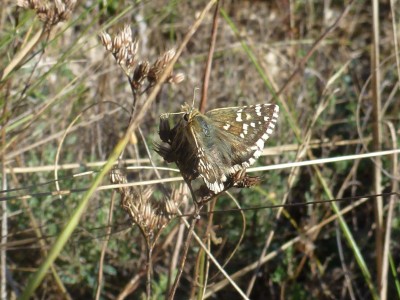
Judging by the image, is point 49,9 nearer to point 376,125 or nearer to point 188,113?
point 188,113

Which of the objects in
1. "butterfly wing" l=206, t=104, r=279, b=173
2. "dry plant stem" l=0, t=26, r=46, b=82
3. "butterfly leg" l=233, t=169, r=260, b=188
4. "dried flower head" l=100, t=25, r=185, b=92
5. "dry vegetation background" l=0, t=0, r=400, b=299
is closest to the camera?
"butterfly leg" l=233, t=169, r=260, b=188

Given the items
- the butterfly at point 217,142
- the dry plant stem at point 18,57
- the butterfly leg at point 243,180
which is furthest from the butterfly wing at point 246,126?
the dry plant stem at point 18,57

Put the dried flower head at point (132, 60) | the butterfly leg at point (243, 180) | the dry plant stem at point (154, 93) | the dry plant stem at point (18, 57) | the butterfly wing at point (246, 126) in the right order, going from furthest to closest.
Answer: the dry plant stem at point (18, 57) < the butterfly wing at point (246, 126) < the dried flower head at point (132, 60) < the butterfly leg at point (243, 180) < the dry plant stem at point (154, 93)

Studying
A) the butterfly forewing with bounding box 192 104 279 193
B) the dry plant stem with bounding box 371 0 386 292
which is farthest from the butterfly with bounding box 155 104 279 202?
the dry plant stem with bounding box 371 0 386 292

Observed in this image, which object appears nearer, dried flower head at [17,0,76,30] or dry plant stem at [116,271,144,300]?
dried flower head at [17,0,76,30]

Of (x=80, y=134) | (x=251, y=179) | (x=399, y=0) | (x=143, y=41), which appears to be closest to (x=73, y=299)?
(x=80, y=134)

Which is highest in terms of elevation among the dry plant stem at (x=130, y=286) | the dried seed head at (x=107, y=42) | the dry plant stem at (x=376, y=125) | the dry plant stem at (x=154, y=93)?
the dried seed head at (x=107, y=42)

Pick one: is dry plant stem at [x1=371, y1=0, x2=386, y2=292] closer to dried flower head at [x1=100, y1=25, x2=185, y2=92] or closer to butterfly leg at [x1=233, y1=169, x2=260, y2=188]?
butterfly leg at [x1=233, y1=169, x2=260, y2=188]

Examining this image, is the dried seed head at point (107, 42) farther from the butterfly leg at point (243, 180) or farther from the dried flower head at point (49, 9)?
the butterfly leg at point (243, 180)
